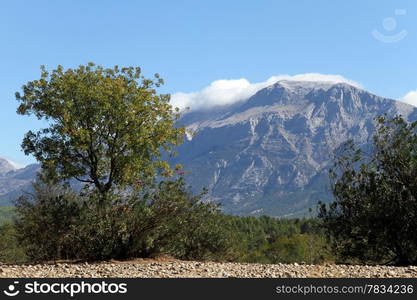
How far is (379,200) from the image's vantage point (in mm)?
22469

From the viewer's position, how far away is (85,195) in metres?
24.4

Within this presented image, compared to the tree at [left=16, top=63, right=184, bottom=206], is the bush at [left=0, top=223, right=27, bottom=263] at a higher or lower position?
lower

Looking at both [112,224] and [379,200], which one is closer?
[379,200]

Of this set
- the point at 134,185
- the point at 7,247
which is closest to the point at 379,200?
the point at 134,185

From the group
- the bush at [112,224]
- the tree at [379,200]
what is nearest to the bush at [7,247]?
the bush at [112,224]

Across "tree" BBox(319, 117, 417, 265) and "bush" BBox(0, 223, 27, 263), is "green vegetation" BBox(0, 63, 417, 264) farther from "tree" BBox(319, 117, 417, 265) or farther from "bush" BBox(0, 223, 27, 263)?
"bush" BBox(0, 223, 27, 263)

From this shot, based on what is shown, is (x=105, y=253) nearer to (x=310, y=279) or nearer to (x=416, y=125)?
(x=310, y=279)

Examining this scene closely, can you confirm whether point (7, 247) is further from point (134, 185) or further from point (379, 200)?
point (379, 200)

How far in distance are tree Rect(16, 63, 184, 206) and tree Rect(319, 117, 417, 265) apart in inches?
364

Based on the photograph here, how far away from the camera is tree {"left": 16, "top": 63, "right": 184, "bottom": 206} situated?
76.9ft

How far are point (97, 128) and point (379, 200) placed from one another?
1414 cm

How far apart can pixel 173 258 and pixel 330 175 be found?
9224 millimetres

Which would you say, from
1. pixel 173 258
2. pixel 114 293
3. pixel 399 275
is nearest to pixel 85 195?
pixel 173 258

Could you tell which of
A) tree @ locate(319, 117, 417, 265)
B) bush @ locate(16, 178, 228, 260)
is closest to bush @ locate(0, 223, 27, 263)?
bush @ locate(16, 178, 228, 260)
